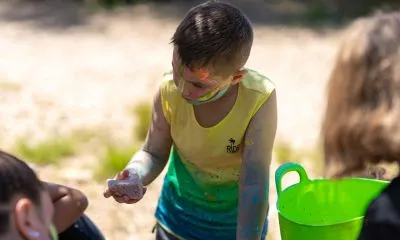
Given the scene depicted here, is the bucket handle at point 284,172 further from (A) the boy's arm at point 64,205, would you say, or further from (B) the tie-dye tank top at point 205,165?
(A) the boy's arm at point 64,205

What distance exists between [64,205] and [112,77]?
387cm

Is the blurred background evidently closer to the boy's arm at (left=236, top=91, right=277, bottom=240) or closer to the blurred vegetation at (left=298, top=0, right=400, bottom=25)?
the blurred vegetation at (left=298, top=0, right=400, bottom=25)

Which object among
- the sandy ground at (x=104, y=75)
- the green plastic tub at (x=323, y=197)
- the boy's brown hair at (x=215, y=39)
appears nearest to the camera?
the boy's brown hair at (x=215, y=39)

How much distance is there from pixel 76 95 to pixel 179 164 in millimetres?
3246

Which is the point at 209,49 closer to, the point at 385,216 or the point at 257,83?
the point at 257,83

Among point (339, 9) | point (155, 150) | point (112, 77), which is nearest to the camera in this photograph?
point (155, 150)

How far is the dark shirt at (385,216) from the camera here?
5.20 feet

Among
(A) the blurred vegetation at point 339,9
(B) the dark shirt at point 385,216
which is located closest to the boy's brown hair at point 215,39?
(B) the dark shirt at point 385,216

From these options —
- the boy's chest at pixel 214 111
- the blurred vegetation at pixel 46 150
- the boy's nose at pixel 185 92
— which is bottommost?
the blurred vegetation at pixel 46 150

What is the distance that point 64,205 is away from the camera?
6.86ft

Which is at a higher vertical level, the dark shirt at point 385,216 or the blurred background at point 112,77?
the dark shirt at point 385,216

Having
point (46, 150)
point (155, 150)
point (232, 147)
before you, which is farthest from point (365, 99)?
point (46, 150)

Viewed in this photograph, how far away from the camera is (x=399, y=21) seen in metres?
1.67

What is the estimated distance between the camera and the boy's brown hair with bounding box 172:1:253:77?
205cm
